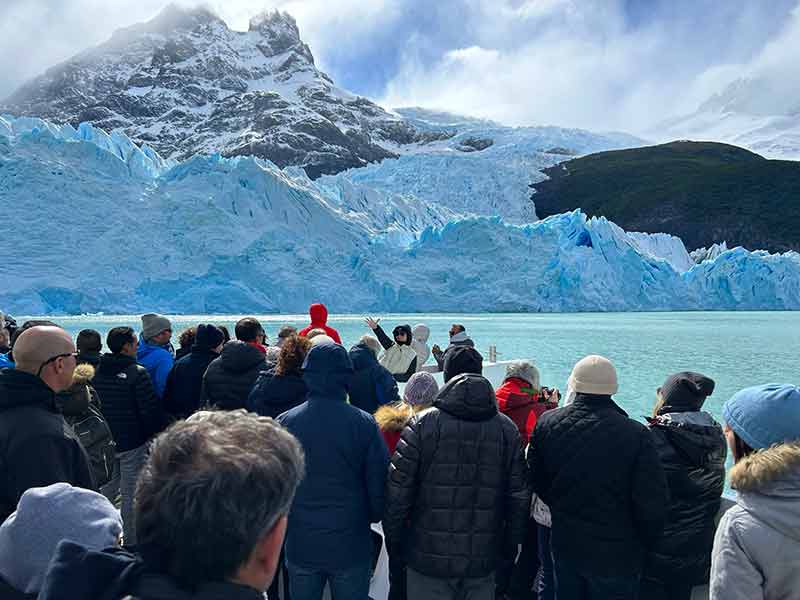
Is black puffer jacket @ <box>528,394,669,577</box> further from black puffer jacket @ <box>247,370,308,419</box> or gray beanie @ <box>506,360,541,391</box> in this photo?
black puffer jacket @ <box>247,370,308,419</box>

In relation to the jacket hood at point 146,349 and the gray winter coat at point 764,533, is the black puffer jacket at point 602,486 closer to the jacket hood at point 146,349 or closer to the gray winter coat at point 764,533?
the gray winter coat at point 764,533

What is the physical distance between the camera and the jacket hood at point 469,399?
2039 mm

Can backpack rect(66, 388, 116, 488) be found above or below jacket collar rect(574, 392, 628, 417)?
below

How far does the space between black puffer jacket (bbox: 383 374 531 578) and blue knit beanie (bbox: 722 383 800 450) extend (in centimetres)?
72

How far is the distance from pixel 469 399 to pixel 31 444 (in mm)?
1190

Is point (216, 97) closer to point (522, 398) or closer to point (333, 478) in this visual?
point (522, 398)

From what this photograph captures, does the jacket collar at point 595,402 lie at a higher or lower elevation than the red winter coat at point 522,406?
higher

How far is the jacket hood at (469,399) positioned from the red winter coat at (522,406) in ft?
2.52

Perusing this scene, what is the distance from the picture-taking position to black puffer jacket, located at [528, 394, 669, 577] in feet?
6.56

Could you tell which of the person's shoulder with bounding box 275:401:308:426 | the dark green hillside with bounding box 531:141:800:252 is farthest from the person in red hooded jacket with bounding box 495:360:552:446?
the dark green hillside with bounding box 531:141:800:252

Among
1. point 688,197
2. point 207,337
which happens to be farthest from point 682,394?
point 688,197

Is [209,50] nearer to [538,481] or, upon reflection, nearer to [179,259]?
[179,259]

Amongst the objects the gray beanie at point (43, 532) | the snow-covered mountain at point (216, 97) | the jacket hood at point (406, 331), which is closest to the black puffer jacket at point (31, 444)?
the gray beanie at point (43, 532)

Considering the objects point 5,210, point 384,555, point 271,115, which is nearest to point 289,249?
point 5,210
